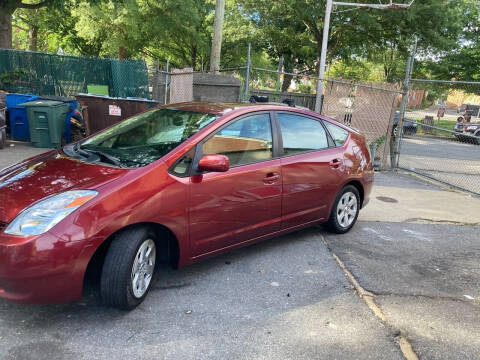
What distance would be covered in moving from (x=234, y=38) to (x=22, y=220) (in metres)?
23.9

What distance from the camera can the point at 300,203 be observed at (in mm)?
4473

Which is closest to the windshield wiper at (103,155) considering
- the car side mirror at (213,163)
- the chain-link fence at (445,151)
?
the car side mirror at (213,163)

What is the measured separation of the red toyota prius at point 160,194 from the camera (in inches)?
108

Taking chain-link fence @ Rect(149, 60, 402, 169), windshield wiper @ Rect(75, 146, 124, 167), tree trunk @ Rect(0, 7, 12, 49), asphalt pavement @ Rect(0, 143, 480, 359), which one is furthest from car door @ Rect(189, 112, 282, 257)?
tree trunk @ Rect(0, 7, 12, 49)

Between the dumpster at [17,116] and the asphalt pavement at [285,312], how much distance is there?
7004 mm

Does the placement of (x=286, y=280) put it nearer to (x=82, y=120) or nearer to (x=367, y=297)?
(x=367, y=297)

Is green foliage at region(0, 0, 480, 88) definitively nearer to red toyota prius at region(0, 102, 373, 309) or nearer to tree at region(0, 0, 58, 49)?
tree at region(0, 0, 58, 49)

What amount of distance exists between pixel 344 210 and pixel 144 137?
265cm

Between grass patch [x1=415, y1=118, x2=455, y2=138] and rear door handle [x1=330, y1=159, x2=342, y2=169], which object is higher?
rear door handle [x1=330, y1=159, x2=342, y2=169]

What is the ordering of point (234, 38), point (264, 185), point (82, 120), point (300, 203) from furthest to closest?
point (234, 38)
point (82, 120)
point (300, 203)
point (264, 185)

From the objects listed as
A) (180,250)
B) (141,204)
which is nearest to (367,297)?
(180,250)

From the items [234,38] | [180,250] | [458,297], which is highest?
[234,38]

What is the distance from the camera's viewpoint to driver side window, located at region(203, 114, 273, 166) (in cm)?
375

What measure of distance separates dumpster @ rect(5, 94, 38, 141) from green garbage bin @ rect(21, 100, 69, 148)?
0.33 m
